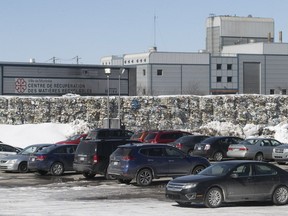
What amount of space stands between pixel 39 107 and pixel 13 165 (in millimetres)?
21088

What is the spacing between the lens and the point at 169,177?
2717 centimetres

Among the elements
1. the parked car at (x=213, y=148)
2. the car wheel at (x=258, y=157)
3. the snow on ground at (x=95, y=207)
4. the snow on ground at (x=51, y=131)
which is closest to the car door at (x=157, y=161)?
the snow on ground at (x=95, y=207)

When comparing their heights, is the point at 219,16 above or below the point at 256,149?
above

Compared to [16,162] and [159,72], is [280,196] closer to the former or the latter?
[16,162]

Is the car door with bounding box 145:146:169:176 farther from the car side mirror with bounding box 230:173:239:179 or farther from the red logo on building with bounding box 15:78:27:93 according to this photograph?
the red logo on building with bounding box 15:78:27:93

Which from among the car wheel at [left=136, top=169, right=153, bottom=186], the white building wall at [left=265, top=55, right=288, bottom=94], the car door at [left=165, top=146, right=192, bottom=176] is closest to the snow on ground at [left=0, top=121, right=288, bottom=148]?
the car door at [left=165, top=146, right=192, bottom=176]

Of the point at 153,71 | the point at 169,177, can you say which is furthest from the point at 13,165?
the point at 153,71

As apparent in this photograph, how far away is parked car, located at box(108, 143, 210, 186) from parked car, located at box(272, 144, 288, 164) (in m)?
11.0

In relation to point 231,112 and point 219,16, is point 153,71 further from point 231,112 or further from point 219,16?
point 231,112

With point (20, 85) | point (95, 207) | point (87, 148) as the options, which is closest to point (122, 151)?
point (87, 148)

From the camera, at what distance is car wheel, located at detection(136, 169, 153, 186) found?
85.2 feet

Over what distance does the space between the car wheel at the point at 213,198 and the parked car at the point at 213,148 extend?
18.7 m

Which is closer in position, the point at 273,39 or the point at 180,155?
the point at 180,155

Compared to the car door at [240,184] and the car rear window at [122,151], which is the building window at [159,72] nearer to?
the car rear window at [122,151]
